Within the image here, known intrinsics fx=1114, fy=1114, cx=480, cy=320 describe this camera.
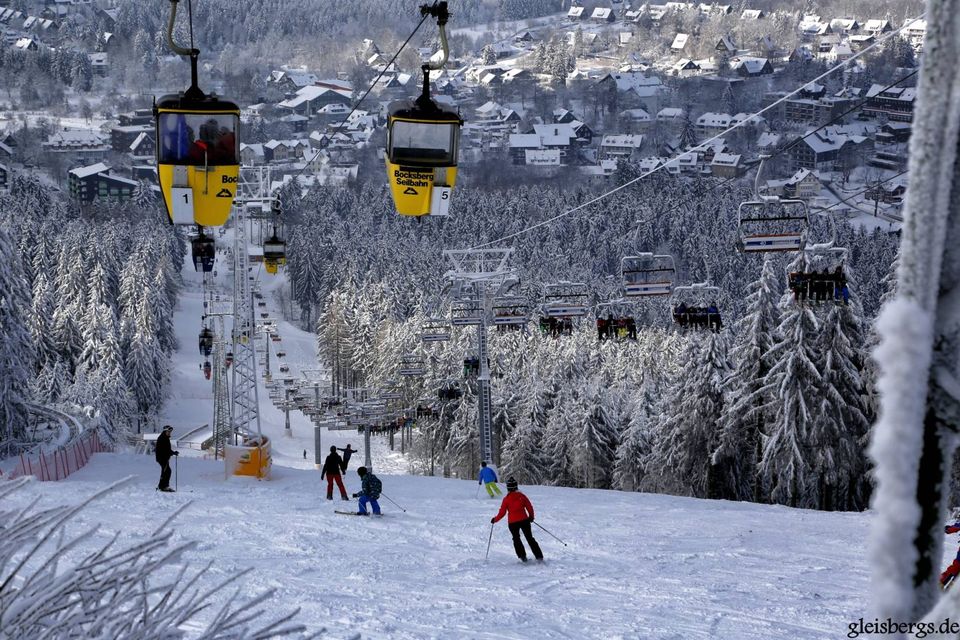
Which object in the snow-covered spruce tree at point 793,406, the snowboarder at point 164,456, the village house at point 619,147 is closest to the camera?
the snowboarder at point 164,456

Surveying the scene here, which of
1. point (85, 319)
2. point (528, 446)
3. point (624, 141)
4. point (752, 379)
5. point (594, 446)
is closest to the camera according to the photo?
point (752, 379)

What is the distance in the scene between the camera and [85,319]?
61.9m

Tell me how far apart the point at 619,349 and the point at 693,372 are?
29.8 meters

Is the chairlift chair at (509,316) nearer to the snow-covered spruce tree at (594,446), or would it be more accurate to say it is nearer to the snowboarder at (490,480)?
the snowboarder at (490,480)

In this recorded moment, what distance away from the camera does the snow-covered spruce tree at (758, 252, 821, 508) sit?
28.0m

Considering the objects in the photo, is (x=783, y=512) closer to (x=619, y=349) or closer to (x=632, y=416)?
(x=632, y=416)

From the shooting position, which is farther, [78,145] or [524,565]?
[78,145]

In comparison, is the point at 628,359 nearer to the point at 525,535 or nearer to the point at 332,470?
the point at 332,470

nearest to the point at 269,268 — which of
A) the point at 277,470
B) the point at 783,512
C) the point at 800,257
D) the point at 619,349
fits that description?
the point at 277,470

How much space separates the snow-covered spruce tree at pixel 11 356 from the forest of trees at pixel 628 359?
731 inches

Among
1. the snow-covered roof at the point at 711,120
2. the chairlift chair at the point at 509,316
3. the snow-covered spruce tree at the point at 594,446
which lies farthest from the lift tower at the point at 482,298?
the snow-covered roof at the point at 711,120

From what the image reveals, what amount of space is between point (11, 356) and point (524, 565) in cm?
2166

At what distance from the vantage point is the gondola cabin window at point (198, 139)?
11.4 meters

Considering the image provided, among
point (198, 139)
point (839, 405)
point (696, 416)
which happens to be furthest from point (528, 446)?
point (198, 139)
